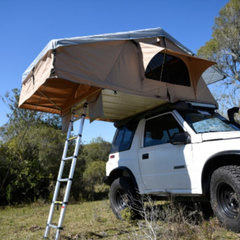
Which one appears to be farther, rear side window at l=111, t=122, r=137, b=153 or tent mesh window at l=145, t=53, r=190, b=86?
rear side window at l=111, t=122, r=137, b=153

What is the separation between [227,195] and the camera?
3984mm

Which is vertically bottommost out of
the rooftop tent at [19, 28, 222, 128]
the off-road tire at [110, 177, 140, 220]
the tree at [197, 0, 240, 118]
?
the off-road tire at [110, 177, 140, 220]

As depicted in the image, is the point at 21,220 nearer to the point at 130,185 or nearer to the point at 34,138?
the point at 130,185

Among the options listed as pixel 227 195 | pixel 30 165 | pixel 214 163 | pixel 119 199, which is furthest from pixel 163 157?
pixel 30 165

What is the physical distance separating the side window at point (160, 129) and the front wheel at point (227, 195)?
4.08 feet

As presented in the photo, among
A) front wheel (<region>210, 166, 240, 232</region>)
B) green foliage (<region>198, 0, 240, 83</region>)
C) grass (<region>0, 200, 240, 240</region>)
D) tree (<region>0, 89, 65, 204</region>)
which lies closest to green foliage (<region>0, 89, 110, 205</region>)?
tree (<region>0, 89, 65, 204</region>)

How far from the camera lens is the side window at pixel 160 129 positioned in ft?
16.8

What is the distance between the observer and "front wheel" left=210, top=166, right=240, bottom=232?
3.64m

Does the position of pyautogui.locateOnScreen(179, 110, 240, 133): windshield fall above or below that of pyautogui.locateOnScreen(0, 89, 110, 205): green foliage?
above

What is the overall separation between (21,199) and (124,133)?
19.6 ft

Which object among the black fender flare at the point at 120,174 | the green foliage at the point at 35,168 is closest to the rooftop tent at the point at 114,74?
the black fender flare at the point at 120,174

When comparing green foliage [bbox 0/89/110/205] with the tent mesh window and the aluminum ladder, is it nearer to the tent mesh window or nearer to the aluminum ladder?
the aluminum ladder

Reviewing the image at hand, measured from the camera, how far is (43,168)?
10750 millimetres

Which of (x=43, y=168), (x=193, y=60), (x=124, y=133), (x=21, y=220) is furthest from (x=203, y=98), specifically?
(x=43, y=168)
